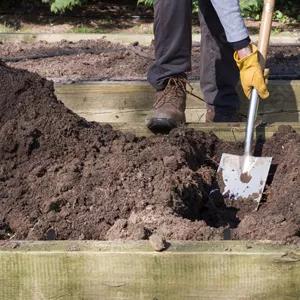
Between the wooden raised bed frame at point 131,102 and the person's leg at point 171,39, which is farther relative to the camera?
the wooden raised bed frame at point 131,102

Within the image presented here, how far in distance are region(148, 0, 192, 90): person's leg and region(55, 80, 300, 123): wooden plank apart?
0.51 metres

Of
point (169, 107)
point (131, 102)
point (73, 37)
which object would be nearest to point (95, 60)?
point (73, 37)

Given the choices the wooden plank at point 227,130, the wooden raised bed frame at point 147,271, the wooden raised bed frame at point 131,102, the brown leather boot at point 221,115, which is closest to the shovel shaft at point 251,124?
→ the wooden plank at point 227,130

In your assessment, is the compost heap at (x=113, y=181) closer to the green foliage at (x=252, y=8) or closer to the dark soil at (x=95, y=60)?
the dark soil at (x=95, y=60)

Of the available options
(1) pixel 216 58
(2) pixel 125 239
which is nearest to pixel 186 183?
(2) pixel 125 239

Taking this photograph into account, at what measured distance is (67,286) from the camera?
2510 millimetres

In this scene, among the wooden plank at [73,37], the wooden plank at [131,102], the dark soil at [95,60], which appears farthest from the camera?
the wooden plank at [73,37]

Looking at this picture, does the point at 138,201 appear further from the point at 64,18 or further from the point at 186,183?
the point at 64,18

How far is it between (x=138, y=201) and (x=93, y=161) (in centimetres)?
37

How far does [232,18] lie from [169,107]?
2.15 feet

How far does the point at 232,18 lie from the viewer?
377 centimetres

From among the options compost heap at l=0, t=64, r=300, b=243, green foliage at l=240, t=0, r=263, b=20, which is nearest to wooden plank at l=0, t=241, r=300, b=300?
compost heap at l=0, t=64, r=300, b=243

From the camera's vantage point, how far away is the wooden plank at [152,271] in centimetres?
246

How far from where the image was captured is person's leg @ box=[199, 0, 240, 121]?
462cm
